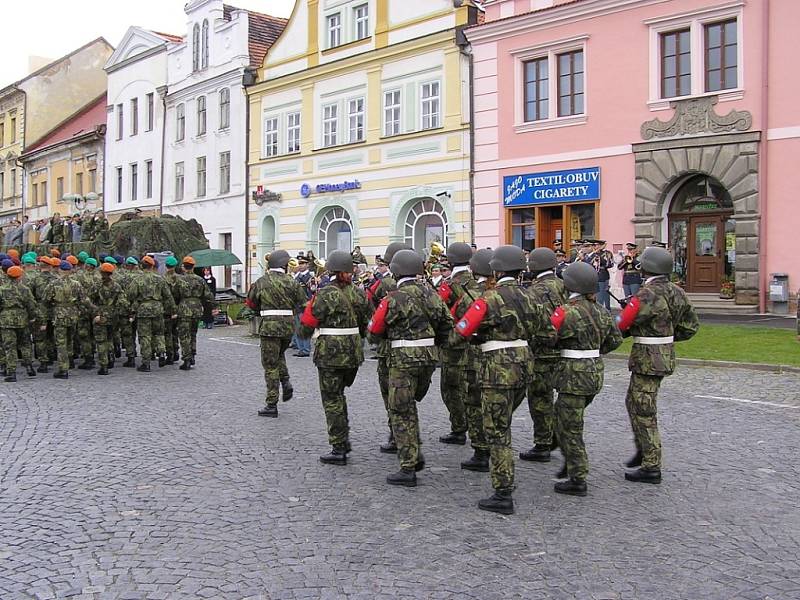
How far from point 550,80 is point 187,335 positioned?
13.6 meters

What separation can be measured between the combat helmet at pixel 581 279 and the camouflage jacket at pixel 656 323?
24.1 inches

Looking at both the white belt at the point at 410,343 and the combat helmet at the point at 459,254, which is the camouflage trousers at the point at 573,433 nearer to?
the white belt at the point at 410,343

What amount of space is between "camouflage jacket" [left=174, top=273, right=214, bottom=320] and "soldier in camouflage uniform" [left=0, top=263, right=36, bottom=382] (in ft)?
7.86

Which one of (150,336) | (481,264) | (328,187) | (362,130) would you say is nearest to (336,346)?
(481,264)

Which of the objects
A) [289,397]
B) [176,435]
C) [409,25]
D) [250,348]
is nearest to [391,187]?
[409,25]

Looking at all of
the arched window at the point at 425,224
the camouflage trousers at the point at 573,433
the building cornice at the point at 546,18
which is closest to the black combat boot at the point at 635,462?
the camouflage trousers at the point at 573,433

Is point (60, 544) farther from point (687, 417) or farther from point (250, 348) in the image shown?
point (250, 348)

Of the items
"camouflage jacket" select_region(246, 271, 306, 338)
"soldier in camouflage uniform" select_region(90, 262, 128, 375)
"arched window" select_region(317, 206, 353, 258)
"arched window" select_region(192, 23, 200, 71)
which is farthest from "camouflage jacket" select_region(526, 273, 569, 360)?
"arched window" select_region(192, 23, 200, 71)

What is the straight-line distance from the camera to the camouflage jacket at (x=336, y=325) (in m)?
8.16

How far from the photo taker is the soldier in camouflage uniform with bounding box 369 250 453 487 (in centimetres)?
741

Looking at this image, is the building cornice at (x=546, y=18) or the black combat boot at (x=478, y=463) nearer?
the black combat boot at (x=478, y=463)

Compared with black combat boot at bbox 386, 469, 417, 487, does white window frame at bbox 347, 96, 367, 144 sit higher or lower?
higher

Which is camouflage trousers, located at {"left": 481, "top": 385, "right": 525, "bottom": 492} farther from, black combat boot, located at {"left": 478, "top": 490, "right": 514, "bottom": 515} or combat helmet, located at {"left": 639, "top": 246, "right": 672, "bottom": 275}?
combat helmet, located at {"left": 639, "top": 246, "right": 672, "bottom": 275}

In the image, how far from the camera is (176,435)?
367 inches
